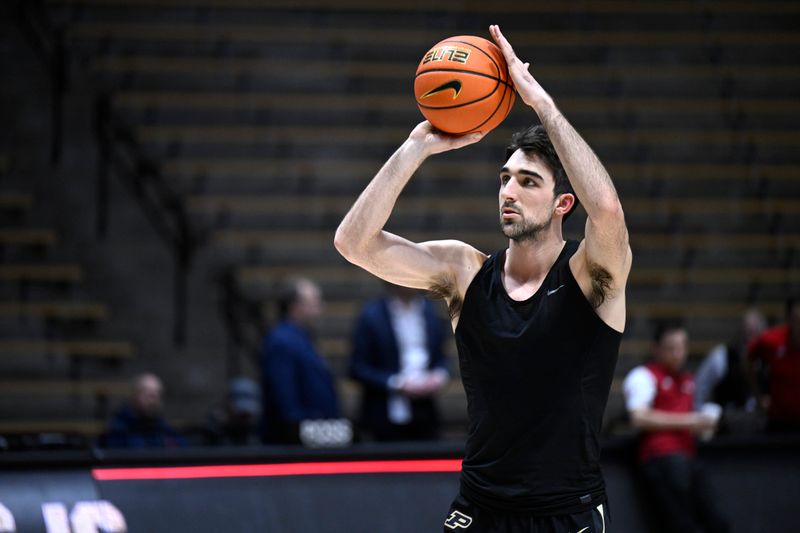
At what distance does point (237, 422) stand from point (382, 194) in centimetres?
495

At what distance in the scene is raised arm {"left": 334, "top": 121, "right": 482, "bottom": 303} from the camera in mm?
4449

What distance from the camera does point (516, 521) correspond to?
430cm

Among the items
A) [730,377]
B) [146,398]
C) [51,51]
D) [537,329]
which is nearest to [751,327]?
[730,377]

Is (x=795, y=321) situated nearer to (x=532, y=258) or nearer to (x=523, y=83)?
(x=532, y=258)

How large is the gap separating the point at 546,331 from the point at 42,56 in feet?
33.3

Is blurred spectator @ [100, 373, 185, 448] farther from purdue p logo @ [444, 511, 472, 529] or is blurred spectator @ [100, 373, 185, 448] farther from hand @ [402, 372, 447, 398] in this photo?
purdue p logo @ [444, 511, 472, 529]

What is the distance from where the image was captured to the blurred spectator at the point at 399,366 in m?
8.38

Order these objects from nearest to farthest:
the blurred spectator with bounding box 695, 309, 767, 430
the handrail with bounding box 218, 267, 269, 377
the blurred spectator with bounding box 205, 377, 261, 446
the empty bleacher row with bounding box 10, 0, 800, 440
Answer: the blurred spectator with bounding box 205, 377, 261, 446
the blurred spectator with bounding box 695, 309, 767, 430
the handrail with bounding box 218, 267, 269, 377
the empty bleacher row with bounding box 10, 0, 800, 440

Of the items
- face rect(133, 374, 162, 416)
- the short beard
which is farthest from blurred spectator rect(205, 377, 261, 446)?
the short beard

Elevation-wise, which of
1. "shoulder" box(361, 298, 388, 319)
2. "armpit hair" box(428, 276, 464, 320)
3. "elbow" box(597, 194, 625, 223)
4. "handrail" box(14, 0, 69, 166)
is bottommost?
"shoulder" box(361, 298, 388, 319)

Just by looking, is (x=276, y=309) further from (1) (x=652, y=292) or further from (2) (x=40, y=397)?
(1) (x=652, y=292)

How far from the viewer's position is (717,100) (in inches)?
564

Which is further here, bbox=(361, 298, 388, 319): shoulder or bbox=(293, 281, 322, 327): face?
bbox=(361, 298, 388, 319): shoulder

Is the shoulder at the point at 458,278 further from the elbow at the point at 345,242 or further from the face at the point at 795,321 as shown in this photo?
the face at the point at 795,321
